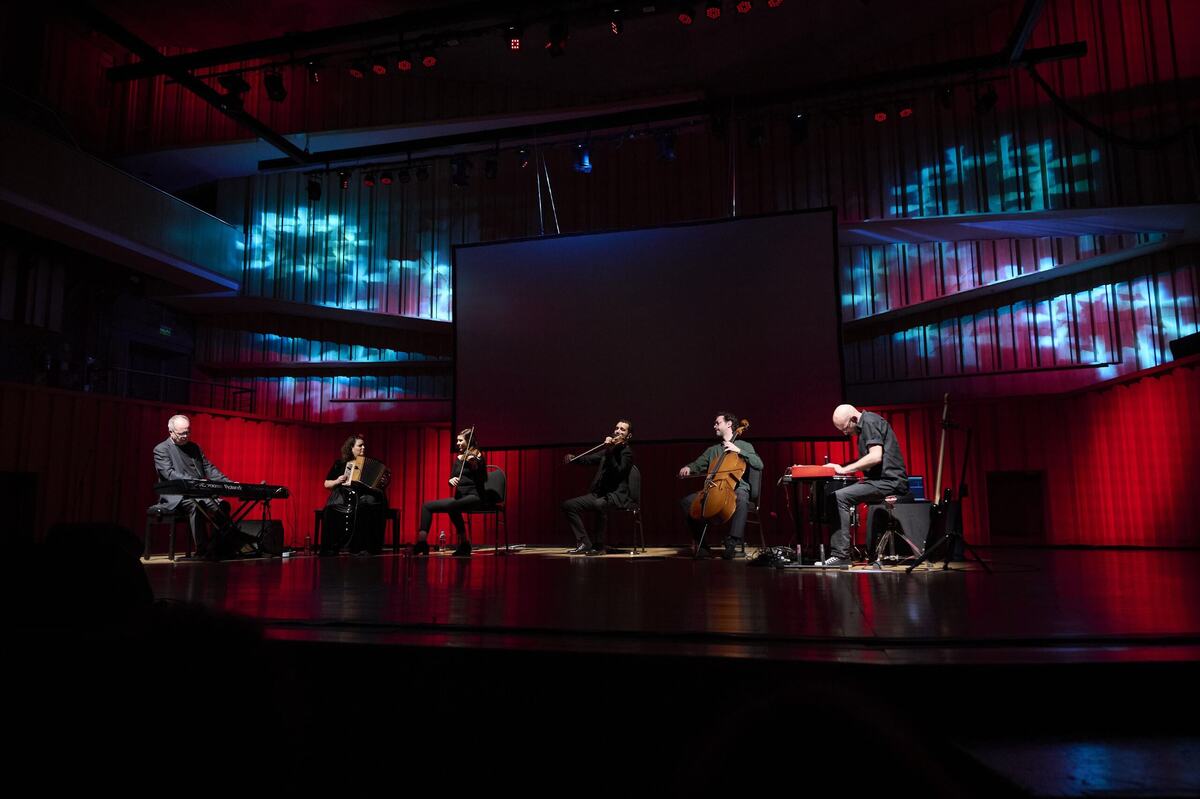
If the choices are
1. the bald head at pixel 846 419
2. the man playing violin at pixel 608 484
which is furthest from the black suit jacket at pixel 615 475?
the bald head at pixel 846 419

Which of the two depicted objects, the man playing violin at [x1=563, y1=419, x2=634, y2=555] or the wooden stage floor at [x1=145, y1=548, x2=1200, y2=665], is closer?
the wooden stage floor at [x1=145, y1=548, x2=1200, y2=665]

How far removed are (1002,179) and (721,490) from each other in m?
5.06

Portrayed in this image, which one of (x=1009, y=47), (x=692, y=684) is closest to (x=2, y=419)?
(x=692, y=684)

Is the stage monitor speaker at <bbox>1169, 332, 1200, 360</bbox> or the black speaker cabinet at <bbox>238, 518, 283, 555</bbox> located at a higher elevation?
the stage monitor speaker at <bbox>1169, 332, 1200, 360</bbox>

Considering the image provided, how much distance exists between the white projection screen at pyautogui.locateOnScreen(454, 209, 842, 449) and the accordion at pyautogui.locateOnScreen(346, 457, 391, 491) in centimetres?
100

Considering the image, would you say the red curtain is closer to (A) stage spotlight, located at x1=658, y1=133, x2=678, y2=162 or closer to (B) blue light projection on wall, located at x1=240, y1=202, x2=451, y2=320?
(B) blue light projection on wall, located at x1=240, y1=202, x2=451, y2=320

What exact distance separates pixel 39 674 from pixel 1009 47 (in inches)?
329

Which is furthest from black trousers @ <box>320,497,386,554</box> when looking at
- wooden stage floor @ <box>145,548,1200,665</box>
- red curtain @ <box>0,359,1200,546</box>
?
wooden stage floor @ <box>145,548,1200,665</box>

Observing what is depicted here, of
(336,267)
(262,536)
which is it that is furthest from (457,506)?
(336,267)

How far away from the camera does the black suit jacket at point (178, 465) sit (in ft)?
22.5

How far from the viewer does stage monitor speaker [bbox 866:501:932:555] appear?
17.2 feet

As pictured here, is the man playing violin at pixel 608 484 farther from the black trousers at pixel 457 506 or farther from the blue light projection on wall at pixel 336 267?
the blue light projection on wall at pixel 336 267

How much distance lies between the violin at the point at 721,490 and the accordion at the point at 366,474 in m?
3.57

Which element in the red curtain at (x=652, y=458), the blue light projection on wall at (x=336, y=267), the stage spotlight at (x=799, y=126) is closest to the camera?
the red curtain at (x=652, y=458)
